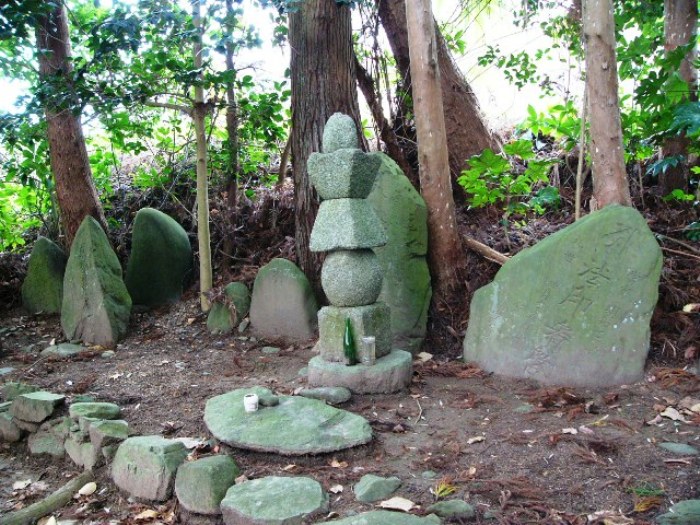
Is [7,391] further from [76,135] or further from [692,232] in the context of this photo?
[692,232]

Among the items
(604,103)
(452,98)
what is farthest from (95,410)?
(452,98)

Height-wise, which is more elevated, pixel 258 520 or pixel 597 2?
pixel 597 2

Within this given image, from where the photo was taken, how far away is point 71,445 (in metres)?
3.67

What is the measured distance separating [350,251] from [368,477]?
1.63m

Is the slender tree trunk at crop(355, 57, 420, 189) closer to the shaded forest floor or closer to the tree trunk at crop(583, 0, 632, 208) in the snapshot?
the shaded forest floor

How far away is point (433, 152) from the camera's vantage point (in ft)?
16.1

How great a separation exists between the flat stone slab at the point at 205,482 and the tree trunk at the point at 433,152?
261cm

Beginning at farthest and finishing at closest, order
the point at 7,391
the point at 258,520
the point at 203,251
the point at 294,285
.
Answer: the point at 203,251, the point at 294,285, the point at 7,391, the point at 258,520

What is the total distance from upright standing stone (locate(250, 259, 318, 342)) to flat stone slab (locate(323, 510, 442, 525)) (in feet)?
9.31

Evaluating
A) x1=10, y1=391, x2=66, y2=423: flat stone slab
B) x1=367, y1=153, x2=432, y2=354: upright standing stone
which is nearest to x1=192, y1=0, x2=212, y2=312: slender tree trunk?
x1=367, y1=153, x2=432, y2=354: upright standing stone

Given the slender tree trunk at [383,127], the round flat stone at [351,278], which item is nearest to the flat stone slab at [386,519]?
the round flat stone at [351,278]

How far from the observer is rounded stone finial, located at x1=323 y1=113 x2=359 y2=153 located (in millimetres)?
3963

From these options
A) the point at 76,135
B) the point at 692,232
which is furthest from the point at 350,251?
the point at 76,135

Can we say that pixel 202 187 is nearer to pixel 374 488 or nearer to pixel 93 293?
pixel 93 293
